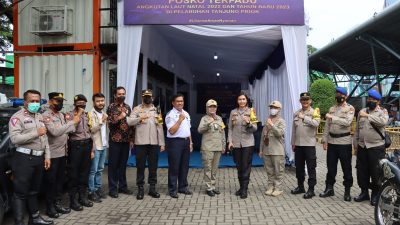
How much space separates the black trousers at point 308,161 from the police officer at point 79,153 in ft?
10.9

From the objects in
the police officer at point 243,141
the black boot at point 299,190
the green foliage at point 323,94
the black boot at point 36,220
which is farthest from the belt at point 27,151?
the green foliage at point 323,94

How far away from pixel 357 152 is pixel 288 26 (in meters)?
3.07

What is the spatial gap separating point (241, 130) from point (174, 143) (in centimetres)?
112

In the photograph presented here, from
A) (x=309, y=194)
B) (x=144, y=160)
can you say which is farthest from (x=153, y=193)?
(x=309, y=194)

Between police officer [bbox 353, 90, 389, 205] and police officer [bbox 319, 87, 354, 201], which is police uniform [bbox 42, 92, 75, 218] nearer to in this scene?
police officer [bbox 319, 87, 354, 201]

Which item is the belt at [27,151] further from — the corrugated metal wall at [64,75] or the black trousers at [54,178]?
the corrugated metal wall at [64,75]

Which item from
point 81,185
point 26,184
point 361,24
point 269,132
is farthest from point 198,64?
point 26,184

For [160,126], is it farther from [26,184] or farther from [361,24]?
[361,24]

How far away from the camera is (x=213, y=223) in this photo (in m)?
4.98

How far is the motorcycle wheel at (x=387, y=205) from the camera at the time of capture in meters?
4.35

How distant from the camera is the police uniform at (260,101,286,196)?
6391 millimetres

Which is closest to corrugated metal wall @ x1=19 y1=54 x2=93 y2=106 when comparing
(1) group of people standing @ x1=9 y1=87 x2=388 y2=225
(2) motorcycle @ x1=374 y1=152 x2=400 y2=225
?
(1) group of people standing @ x1=9 y1=87 x2=388 y2=225

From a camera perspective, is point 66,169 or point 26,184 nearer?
point 26,184

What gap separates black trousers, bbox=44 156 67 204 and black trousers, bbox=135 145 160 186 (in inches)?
48.3
